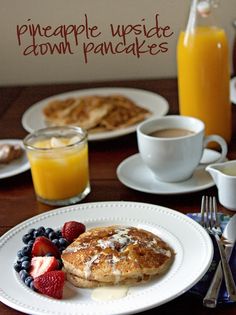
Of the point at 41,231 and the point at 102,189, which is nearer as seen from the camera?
the point at 41,231

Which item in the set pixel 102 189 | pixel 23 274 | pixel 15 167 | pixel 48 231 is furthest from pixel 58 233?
pixel 15 167

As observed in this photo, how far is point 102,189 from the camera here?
1202 mm

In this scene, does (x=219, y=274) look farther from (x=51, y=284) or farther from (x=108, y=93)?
(x=108, y=93)

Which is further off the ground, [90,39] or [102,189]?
[90,39]

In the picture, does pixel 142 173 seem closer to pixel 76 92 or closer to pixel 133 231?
pixel 133 231

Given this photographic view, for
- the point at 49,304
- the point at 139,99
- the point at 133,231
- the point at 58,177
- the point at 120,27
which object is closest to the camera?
the point at 49,304

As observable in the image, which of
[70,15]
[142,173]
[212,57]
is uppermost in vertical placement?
[70,15]

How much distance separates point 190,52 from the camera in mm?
1298

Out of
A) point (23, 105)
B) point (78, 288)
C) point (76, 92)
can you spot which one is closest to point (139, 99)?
point (76, 92)

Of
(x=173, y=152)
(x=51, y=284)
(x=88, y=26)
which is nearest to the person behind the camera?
(x=51, y=284)

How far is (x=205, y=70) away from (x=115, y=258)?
56cm

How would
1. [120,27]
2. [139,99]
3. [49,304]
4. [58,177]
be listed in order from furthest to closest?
[139,99], [120,27], [58,177], [49,304]

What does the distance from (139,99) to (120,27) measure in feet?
1.15

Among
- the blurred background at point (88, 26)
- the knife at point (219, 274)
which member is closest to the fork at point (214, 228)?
the knife at point (219, 274)
